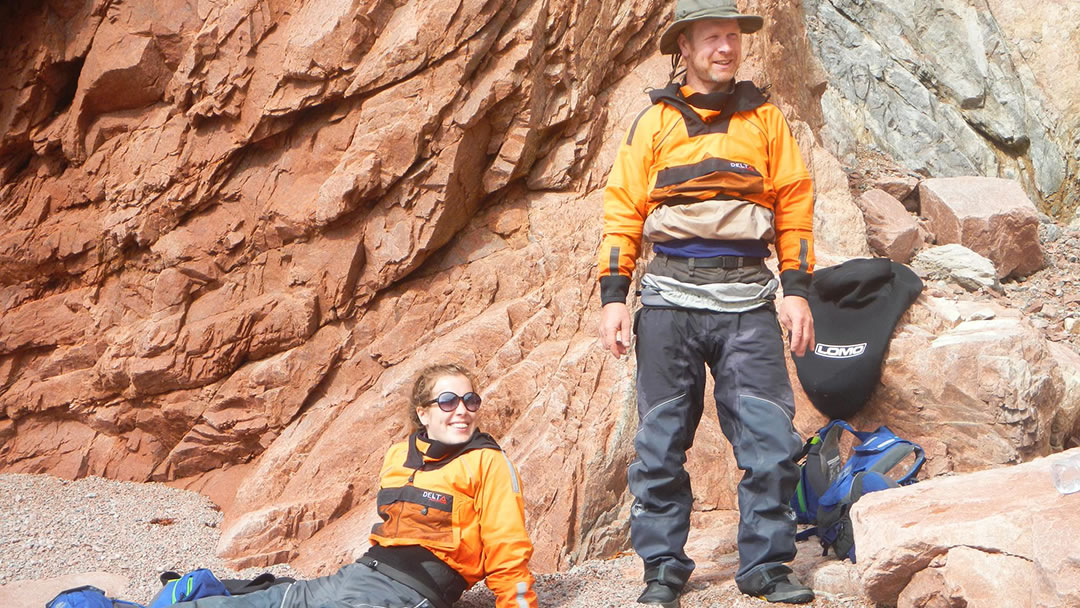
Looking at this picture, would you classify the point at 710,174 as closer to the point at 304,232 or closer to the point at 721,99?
the point at 721,99

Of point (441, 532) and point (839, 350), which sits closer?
Result: point (441, 532)

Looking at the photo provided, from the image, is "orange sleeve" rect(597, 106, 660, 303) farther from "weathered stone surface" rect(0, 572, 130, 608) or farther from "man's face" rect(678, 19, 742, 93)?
"weathered stone surface" rect(0, 572, 130, 608)

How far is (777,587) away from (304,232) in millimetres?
3459

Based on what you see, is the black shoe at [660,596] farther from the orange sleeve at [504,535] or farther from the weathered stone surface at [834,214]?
the weathered stone surface at [834,214]

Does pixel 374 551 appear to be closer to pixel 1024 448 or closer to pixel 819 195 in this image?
pixel 1024 448

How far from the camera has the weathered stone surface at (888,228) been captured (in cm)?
676

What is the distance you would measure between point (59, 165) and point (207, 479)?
2350mm

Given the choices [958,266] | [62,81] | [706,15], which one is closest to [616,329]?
[706,15]

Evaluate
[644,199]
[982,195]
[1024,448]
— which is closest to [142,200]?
[644,199]

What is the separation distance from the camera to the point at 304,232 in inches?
218

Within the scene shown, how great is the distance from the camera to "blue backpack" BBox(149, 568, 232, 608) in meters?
3.35

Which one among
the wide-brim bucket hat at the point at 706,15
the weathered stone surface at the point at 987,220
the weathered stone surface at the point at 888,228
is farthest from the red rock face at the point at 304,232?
the weathered stone surface at the point at 987,220

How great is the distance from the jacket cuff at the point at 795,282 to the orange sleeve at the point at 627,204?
0.56 metres

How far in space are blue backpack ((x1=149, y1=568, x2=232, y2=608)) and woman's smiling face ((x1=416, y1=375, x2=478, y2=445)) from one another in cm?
93
